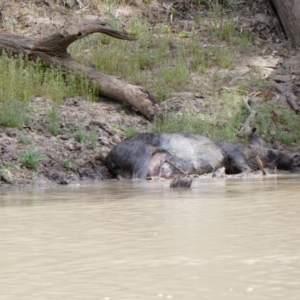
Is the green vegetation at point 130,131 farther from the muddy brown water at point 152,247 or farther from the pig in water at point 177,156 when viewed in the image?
the muddy brown water at point 152,247

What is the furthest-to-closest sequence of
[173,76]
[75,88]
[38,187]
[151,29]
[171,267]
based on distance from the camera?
[151,29]
[173,76]
[75,88]
[38,187]
[171,267]

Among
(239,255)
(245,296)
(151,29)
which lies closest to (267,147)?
(151,29)

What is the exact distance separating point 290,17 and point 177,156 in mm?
7388

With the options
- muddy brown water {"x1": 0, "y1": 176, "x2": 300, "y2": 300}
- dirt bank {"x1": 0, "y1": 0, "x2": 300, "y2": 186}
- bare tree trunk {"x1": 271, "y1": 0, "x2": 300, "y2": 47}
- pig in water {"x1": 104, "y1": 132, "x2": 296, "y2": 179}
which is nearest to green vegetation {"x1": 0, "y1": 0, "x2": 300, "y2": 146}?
dirt bank {"x1": 0, "y1": 0, "x2": 300, "y2": 186}

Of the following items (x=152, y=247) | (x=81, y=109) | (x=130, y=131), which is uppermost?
(x=81, y=109)

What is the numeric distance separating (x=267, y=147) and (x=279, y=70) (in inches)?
140

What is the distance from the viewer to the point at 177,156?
418 inches

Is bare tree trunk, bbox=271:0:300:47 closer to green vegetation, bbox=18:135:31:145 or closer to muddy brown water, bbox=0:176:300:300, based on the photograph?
green vegetation, bbox=18:135:31:145

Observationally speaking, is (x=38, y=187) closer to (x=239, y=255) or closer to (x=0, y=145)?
(x=0, y=145)

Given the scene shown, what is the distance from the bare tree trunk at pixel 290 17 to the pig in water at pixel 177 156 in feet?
20.1

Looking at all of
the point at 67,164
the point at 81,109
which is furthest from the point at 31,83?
the point at 67,164

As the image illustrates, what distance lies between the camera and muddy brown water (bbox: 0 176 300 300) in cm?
329

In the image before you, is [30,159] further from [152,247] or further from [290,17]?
[290,17]

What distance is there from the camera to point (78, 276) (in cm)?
359
